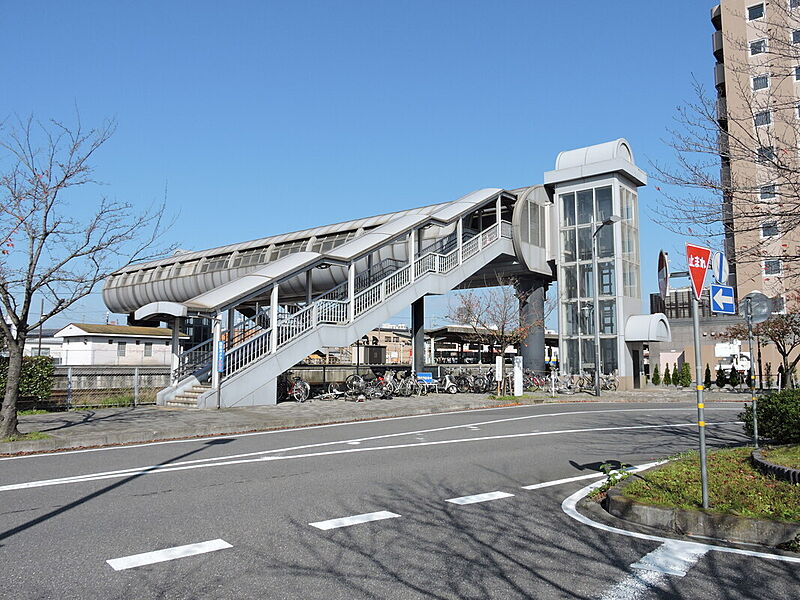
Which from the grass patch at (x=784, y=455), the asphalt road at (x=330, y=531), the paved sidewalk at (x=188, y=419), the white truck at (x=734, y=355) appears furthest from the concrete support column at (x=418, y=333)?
the grass patch at (x=784, y=455)

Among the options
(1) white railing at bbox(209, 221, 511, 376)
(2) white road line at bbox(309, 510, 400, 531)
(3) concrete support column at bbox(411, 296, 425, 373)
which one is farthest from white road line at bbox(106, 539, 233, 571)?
(3) concrete support column at bbox(411, 296, 425, 373)

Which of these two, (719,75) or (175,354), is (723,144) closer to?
(175,354)

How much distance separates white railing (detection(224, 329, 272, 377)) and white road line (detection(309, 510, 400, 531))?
13.7m

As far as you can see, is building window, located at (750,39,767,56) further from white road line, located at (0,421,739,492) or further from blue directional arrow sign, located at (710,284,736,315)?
white road line, located at (0,421,739,492)

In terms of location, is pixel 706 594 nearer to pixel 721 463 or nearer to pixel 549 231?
pixel 721 463

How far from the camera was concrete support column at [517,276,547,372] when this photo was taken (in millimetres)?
33906

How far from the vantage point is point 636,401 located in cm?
2653

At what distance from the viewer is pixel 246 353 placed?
20.7 metres

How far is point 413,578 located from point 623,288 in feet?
95.9

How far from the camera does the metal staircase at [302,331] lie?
→ 19.8 metres

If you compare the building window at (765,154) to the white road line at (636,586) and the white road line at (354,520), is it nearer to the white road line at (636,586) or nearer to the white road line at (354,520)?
the white road line at (636,586)

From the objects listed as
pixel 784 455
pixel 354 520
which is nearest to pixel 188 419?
pixel 354 520

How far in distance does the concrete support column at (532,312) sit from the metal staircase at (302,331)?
5.13m

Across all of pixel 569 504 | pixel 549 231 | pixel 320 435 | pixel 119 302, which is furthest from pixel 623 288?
pixel 119 302
